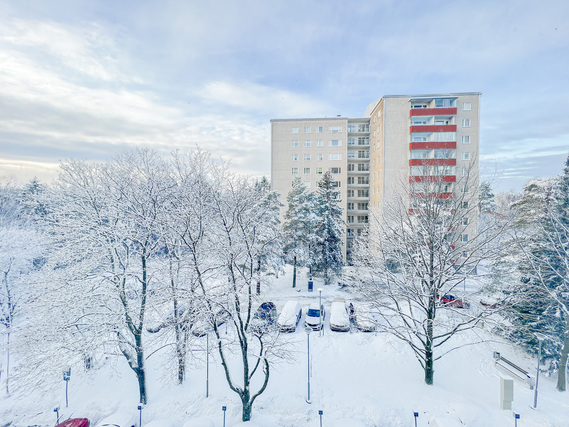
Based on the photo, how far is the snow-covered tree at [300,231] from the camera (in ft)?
84.8

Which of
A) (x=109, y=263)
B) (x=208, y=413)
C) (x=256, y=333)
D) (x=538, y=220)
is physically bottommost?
(x=208, y=413)

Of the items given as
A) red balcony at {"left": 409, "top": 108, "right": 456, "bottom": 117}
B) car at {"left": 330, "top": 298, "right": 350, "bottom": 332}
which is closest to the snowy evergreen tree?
car at {"left": 330, "top": 298, "right": 350, "bottom": 332}

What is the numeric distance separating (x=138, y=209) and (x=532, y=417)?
59.0ft

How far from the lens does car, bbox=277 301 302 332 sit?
1639 centimetres

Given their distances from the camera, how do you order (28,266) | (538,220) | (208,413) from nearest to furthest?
(208,413) < (538,220) < (28,266)

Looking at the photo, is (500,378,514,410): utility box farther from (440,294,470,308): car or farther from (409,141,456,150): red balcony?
(409,141,456,150): red balcony

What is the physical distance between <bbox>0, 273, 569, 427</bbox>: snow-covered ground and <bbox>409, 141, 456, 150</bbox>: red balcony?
73.3 ft

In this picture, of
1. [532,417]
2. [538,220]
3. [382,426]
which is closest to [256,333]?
[382,426]

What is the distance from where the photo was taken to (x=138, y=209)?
42.0 feet

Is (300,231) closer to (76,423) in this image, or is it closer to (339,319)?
(339,319)

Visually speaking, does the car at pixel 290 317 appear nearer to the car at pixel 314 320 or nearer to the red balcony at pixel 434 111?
the car at pixel 314 320

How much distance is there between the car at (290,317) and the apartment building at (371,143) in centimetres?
1933

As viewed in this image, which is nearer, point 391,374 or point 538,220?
point 391,374

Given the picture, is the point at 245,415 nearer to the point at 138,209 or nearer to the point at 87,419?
the point at 87,419
